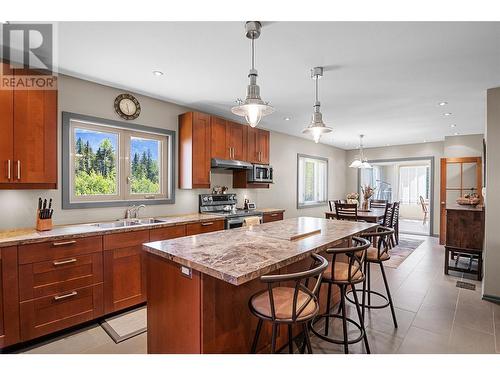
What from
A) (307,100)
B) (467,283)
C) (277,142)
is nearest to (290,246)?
(307,100)

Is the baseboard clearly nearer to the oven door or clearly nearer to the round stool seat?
the round stool seat

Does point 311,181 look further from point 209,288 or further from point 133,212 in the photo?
point 209,288

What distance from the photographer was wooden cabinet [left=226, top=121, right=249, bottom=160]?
420 cm

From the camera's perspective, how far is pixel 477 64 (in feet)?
8.11

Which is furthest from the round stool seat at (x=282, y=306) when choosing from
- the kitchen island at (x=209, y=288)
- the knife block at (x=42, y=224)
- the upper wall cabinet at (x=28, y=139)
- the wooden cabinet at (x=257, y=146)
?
the wooden cabinet at (x=257, y=146)

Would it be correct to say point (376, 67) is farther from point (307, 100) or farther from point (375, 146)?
point (375, 146)

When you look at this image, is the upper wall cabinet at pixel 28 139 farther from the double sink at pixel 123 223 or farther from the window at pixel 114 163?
the double sink at pixel 123 223

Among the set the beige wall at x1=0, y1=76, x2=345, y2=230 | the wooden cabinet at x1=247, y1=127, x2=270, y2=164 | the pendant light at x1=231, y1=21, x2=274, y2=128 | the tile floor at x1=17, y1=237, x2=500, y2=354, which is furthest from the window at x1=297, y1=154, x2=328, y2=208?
the pendant light at x1=231, y1=21, x2=274, y2=128

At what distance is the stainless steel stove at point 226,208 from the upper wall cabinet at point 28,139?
2.04 meters

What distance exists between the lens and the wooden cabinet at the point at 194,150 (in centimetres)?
371

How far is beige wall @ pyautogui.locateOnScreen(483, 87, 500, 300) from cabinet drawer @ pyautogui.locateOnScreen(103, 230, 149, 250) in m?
3.94

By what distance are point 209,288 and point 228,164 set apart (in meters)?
2.75

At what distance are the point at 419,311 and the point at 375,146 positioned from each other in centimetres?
555

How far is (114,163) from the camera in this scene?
129 inches
